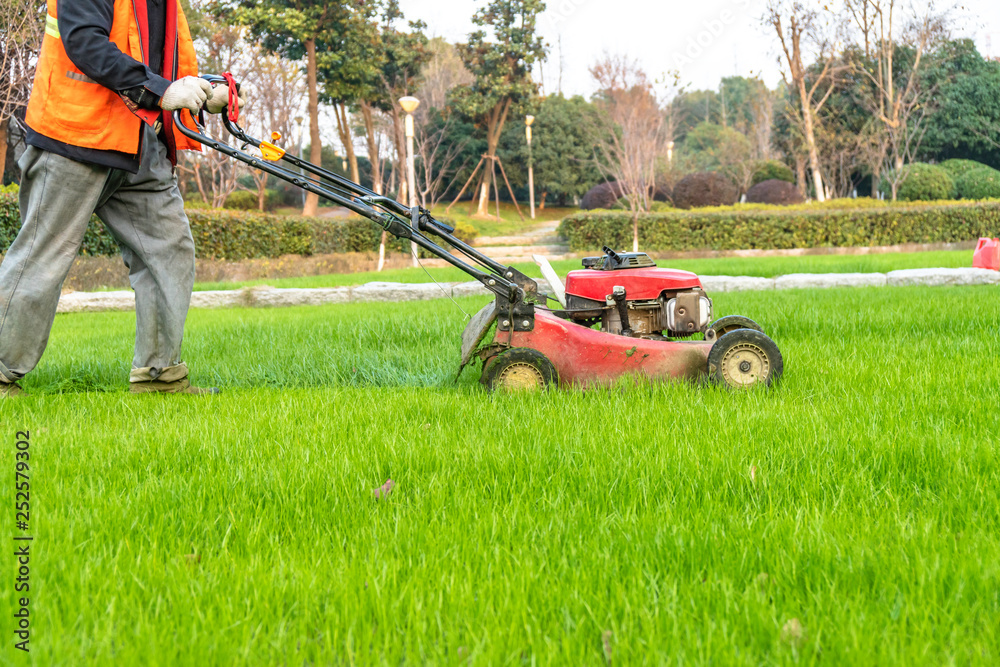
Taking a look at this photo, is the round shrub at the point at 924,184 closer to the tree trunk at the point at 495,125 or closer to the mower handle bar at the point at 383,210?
the tree trunk at the point at 495,125

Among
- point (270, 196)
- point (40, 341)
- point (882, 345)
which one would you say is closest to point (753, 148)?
point (270, 196)

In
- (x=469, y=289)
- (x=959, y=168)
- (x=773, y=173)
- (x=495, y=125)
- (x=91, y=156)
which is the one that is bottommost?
(x=469, y=289)

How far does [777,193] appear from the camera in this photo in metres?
24.4

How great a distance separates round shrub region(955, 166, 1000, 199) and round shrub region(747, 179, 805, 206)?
14.9 feet

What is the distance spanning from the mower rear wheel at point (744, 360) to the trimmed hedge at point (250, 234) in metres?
9.67

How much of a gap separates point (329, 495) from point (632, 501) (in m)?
0.77

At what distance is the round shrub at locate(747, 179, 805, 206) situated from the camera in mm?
24203

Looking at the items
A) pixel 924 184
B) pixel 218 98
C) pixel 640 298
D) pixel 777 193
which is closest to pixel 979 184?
pixel 924 184

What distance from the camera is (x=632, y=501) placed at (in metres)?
1.80

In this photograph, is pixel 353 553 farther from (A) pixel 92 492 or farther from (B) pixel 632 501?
(A) pixel 92 492

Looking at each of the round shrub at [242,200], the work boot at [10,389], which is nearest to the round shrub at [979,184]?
the round shrub at [242,200]

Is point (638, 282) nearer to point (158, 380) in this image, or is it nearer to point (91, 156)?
point (158, 380)

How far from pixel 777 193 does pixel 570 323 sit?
23531 millimetres

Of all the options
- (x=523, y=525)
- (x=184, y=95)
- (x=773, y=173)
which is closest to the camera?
(x=523, y=525)
